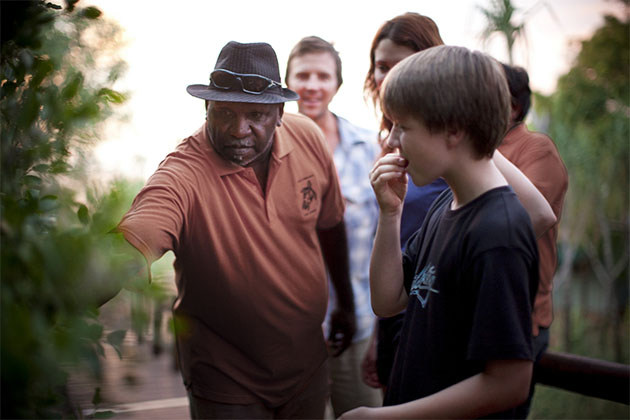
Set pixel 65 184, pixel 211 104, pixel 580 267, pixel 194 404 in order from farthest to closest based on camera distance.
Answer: pixel 580 267
pixel 194 404
pixel 211 104
pixel 65 184

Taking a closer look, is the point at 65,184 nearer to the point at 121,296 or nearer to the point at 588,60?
the point at 121,296

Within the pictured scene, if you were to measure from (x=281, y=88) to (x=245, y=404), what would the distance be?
0.99 m

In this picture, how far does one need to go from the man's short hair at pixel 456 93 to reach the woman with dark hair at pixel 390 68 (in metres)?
0.72

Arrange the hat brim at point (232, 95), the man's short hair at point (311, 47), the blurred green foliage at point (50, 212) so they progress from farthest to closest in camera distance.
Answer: the man's short hair at point (311, 47) → the hat brim at point (232, 95) → the blurred green foliage at point (50, 212)

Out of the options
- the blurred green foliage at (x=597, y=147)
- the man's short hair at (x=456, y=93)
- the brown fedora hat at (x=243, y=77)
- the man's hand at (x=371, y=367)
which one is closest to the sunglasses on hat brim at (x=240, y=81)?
the brown fedora hat at (x=243, y=77)

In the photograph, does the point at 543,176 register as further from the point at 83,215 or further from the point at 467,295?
the point at 83,215

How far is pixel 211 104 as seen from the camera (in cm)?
193

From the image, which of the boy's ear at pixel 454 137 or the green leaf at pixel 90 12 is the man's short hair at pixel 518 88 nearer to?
the boy's ear at pixel 454 137

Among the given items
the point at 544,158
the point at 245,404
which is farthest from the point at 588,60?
the point at 245,404

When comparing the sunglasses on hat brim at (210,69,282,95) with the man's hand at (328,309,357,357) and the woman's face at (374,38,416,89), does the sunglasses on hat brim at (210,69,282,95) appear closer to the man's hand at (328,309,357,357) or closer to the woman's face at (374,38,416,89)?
the woman's face at (374,38,416,89)

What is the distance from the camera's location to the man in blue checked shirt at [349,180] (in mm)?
2789

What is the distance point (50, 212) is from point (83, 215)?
9 cm

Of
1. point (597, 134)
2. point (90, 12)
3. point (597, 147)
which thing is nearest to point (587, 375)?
point (90, 12)

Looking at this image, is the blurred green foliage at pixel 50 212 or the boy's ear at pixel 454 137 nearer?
the blurred green foliage at pixel 50 212
